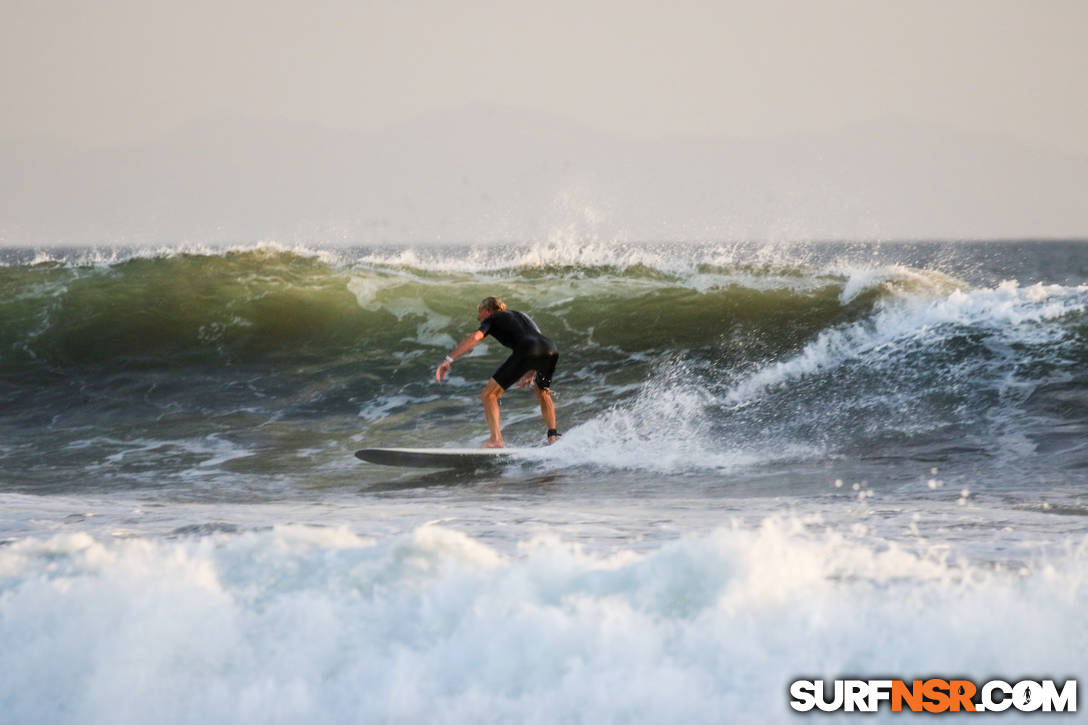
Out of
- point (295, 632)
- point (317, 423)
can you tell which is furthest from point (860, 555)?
point (317, 423)

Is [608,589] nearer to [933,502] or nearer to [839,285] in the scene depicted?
[933,502]

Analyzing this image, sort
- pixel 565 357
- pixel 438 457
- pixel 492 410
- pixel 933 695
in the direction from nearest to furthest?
pixel 933 695 < pixel 438 457 < pixel 492 410 < pixel 565 357

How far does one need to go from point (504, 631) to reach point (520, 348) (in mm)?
5696

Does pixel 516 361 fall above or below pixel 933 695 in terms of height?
above

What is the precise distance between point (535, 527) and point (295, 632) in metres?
2.32

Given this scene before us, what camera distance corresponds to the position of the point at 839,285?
1548 cm

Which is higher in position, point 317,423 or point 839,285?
point 839,285

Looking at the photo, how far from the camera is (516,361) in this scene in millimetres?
9367

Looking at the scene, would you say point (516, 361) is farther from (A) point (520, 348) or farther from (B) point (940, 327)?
(B) point (940, 327)

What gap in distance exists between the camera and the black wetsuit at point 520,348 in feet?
30.6

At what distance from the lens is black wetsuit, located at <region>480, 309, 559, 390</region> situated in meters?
9.34

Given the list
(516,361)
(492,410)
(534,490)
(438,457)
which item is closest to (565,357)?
(516,361)

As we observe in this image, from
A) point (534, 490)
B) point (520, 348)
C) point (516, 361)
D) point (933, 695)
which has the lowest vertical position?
point (534, 490)

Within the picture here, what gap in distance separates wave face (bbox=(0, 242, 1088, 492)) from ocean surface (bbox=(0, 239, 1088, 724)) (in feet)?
0.23
